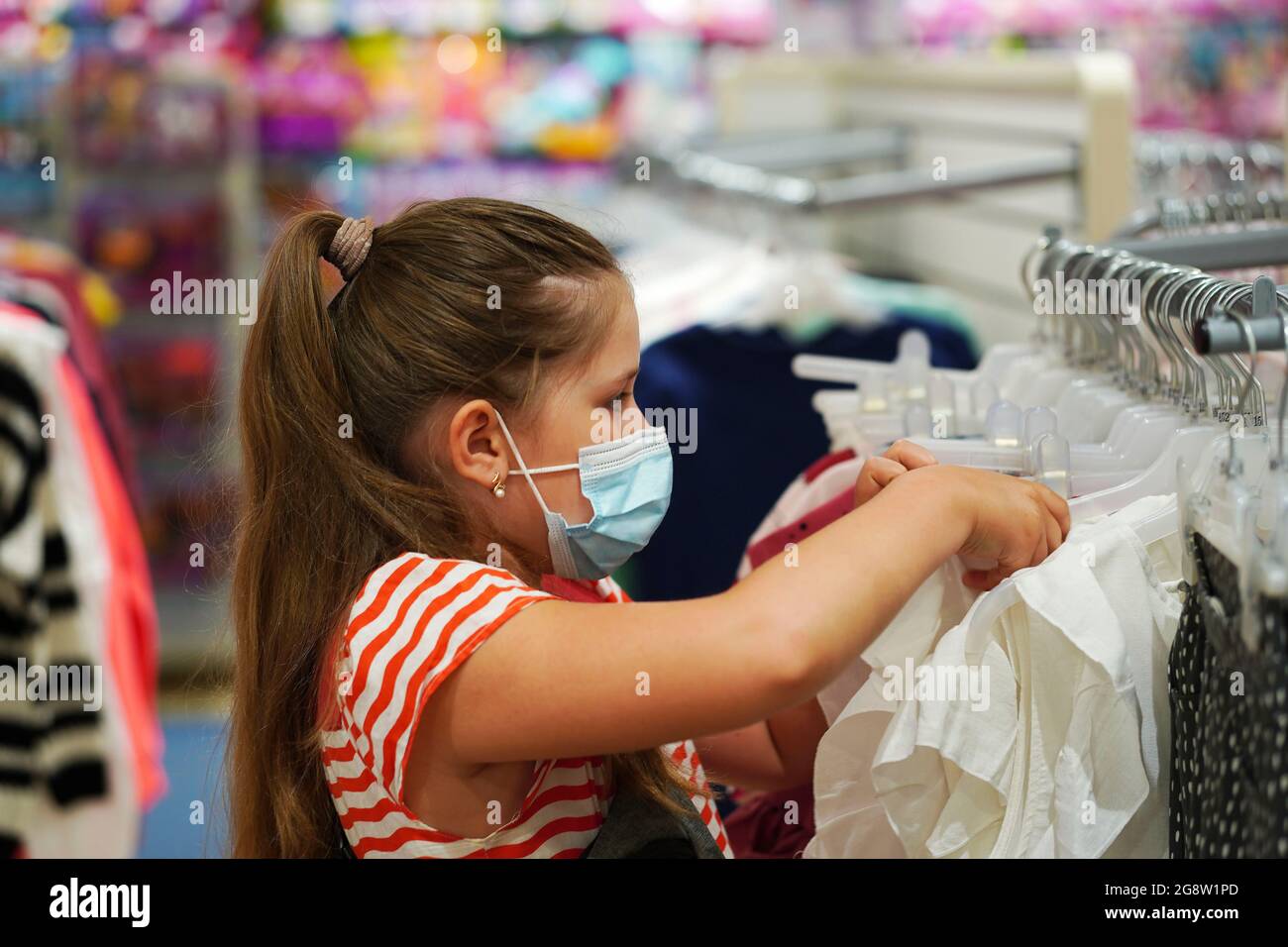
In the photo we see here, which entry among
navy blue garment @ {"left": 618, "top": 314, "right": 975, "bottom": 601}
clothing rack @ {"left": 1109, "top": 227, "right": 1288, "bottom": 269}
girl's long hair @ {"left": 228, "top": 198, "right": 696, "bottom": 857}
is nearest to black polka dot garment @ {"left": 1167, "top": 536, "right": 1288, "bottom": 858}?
girl's long hair @ {"left": 228, "top": 198, "right": 696, "bottom": 857}

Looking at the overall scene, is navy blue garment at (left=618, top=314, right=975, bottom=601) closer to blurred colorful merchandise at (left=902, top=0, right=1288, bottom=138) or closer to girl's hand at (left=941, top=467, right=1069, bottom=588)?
girl's hand at (left=941, top=467, right=1069, bottom=588)

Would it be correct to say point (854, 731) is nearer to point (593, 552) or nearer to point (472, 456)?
point (593, 552)

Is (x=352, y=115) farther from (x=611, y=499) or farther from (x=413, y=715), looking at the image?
(x=413, y=715)

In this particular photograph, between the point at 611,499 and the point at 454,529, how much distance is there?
13 centimetres

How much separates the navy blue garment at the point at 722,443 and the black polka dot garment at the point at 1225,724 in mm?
1306

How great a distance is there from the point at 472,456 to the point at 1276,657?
1.91 ft

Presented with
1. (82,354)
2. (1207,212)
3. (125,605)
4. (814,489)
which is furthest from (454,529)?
(82,354)

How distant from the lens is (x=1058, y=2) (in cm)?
508

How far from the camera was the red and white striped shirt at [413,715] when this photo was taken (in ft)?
3.01

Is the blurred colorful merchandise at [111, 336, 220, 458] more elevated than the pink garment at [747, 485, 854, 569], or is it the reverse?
the blurred colorful merchandise at [111, 336, 220, 458]

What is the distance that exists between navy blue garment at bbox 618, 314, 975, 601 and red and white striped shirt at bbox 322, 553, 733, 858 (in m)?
1.17

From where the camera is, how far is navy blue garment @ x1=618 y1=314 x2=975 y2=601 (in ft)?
7.37

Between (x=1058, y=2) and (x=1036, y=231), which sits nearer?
(x=1036, y=231)
